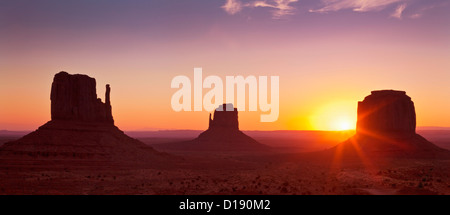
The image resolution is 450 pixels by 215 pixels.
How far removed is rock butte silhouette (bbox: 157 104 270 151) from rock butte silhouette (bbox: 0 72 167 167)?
169 ft

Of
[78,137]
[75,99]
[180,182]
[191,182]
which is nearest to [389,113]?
[191,182]

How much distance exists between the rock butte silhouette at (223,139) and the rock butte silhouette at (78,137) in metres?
51.7

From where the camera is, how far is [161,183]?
37.9 m

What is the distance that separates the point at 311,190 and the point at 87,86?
43.7m

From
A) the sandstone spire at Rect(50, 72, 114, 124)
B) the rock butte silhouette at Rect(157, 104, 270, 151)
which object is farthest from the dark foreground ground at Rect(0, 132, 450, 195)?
the rock butte silhouette at Rect(157, 104, 270, 151)

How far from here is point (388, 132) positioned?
75.8 metres

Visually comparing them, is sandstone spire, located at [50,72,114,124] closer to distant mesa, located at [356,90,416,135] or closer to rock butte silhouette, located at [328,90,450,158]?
rock butte silhouette, located at [328,90,450,158]

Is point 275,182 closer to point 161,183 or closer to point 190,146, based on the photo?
point 161,183

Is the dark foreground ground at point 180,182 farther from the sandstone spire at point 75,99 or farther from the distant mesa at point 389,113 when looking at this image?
the distant mesa at point 389,113

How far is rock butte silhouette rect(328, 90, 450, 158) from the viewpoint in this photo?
233ft

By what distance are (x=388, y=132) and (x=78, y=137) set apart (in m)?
62.0

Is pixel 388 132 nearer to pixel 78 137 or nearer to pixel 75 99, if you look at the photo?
pixel 78 137

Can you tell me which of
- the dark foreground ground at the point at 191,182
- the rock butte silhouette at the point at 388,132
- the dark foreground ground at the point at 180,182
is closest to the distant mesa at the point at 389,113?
the rock butte silhouette at the point at 388,132
